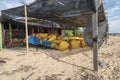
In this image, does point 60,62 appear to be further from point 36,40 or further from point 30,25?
point 30,25

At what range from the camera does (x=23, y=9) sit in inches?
388

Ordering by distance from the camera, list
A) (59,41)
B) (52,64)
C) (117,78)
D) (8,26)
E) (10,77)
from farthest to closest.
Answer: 1. (8,26)
2. (59,41)
3. (52,64)
4. (10,77)
5. (117,78)

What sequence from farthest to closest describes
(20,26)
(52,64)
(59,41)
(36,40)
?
(20,26)
(36,40)
(59,41)
(52,64)

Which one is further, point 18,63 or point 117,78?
point 18,63

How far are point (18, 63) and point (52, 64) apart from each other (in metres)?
1.50

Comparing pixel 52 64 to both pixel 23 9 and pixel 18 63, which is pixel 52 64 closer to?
pixel 18 63

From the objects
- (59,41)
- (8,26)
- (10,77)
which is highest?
(8,26)

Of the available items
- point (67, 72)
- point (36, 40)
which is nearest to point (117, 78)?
point (67, 72)

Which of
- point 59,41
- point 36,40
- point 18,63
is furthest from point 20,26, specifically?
point 18,63

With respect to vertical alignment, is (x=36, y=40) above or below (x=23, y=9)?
below

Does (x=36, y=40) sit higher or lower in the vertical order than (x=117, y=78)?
higher

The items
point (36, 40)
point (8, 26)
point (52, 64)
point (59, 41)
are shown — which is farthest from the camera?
point (8, 26)

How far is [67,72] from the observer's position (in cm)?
596

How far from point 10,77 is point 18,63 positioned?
1463mm
